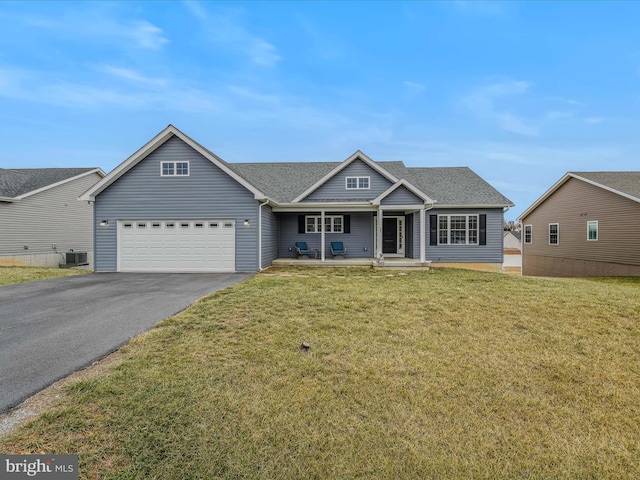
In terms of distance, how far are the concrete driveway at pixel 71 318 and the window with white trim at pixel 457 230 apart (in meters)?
10.7

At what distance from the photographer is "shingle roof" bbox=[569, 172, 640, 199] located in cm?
1563

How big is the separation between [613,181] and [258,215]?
19.5m

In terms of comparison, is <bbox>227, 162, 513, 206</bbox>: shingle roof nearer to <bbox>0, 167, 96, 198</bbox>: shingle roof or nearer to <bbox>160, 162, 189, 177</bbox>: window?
<bbox>160, 162, 189, 177</bbox>: window

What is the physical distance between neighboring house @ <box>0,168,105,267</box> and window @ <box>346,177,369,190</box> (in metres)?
18.3

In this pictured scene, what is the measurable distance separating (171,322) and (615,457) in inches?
240

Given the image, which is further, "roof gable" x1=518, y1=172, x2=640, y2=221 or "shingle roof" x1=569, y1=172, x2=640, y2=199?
"shingle roof" x1=569, y1=172, x2=640, y2=199

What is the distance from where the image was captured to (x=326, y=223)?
16.4 m

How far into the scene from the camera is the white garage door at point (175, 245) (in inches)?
513

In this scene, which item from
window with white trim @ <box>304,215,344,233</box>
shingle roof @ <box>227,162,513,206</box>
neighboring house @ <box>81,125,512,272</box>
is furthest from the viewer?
window with white trim @ <box>304,215,344,233</box>

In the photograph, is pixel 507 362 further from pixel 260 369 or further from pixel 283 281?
pixel 283 281

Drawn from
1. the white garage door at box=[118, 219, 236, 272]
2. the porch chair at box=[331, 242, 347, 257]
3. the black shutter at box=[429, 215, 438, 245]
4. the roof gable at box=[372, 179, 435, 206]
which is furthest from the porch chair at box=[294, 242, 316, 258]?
the black shutter at box=[429, 215, 438, 245]

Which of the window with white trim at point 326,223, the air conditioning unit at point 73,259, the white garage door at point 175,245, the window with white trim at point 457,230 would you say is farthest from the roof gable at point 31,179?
the window with white trim at point 457,230

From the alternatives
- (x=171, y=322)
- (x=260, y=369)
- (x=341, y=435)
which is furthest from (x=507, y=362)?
(x=171, y=322)

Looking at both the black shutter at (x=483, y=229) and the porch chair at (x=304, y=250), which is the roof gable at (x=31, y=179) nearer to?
the porch chair at (x=304, y=250)
